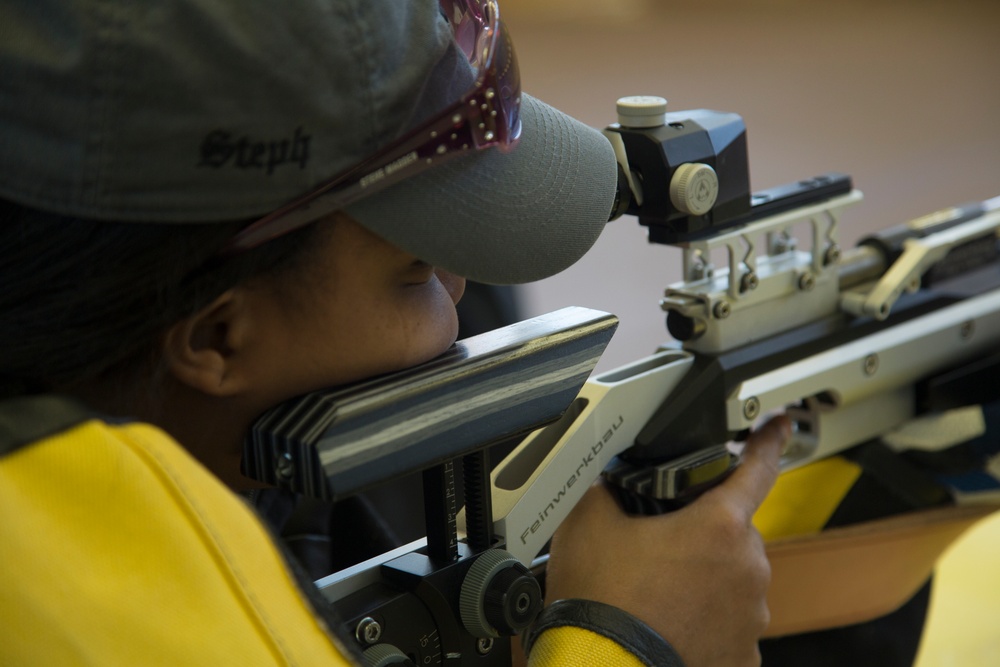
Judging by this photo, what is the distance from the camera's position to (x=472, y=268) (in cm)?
63

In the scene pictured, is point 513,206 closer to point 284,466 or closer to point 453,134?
point 453,134

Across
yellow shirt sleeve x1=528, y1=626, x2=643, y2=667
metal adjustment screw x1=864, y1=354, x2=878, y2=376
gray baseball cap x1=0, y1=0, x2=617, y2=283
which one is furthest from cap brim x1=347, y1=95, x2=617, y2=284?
metal adjustment screw x1=864, y1=354, x2=878, y2=376

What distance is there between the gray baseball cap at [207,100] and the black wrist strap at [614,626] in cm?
29

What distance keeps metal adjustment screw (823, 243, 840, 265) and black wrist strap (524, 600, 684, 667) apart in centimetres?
39

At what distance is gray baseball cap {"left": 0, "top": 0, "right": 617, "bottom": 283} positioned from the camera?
476mm

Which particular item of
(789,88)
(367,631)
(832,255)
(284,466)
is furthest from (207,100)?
(789,88)

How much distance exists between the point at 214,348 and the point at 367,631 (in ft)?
0.63

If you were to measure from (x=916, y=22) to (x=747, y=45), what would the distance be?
756mm

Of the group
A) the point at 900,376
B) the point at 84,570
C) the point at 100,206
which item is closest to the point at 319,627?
the point at 84,570

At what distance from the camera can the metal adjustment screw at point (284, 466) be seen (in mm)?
610

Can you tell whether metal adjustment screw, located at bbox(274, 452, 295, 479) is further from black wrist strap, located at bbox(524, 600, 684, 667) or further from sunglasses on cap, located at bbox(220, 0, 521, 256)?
black wrist strap, located at bbox(524, 600, 684, 667)

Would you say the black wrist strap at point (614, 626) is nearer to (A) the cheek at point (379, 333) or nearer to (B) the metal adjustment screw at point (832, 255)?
(A) the cheek at point (379, 333)

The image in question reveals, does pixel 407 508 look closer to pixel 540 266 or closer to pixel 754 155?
pixel 540 266

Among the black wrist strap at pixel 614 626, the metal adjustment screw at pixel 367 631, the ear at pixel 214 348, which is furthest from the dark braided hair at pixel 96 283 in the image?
the black wrist strap at pixel 614 626
